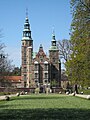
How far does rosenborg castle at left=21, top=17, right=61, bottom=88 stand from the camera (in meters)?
154

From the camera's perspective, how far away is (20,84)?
16575 cm

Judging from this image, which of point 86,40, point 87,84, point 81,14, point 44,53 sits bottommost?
point 87,84

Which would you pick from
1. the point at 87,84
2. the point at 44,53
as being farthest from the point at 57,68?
the point at 87,84

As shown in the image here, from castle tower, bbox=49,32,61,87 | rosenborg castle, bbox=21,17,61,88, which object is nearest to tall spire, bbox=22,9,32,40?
rosenborg castle, bbox=21,17,61,88

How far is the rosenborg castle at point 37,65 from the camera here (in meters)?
154

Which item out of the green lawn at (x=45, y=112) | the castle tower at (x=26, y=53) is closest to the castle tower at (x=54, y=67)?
the castle tower at (x=26, y=53)

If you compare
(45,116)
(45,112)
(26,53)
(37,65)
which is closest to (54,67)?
(37,65)

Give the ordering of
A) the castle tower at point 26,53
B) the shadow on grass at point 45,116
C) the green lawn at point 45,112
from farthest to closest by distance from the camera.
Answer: the castle tower at point 26,53 → the green lawn at point 45,112 → the shadow on grass at point 45,116

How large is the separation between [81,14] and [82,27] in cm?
123

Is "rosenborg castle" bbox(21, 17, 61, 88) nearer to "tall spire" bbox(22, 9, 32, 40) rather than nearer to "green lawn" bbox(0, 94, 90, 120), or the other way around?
"tall spire" bbox(22, 9, 32, 40)

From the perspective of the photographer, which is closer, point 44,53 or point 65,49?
point 65,49

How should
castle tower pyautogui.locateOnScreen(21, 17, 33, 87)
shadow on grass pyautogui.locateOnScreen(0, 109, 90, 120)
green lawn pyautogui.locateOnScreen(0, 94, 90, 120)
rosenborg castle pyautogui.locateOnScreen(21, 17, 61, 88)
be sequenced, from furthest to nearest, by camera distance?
castle tower pyautogui.locateOnScreen(21, 17, 33, 87) < rosenborg castle pyautogui.locateOnScreen(21, 17, 61, 88) < green lawn pyautogui.locateOnScreen(0, 94, 90, 120) < shadow on grass pyautogui.locateOnScreen(0, 109, 90, 120)

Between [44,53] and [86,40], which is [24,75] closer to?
[44,53]

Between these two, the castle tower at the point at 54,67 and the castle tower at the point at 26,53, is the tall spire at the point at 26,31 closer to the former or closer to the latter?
the castle tower at the point at 26,53
